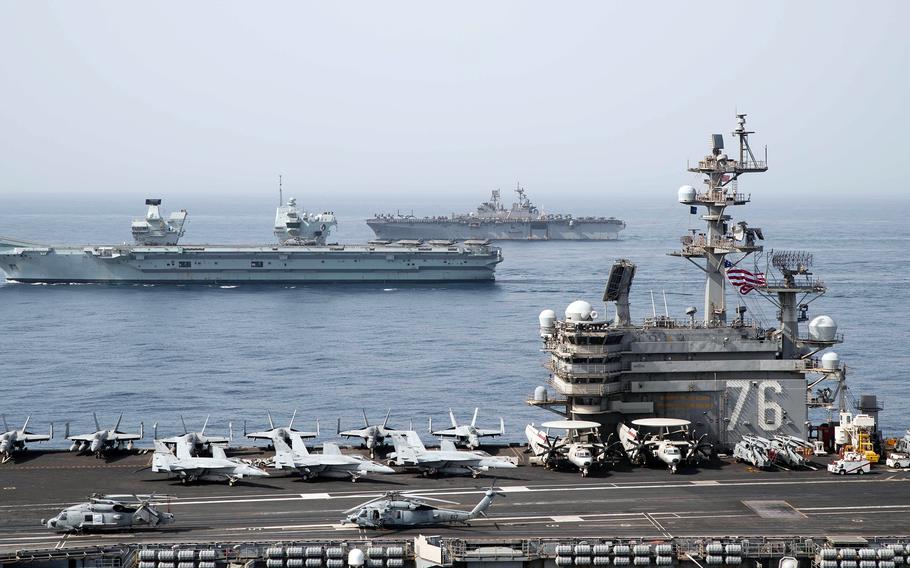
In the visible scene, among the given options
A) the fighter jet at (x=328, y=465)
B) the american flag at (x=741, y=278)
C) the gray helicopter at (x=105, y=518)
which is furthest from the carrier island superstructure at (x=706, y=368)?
the gray helicopter at (x=105, y=518)

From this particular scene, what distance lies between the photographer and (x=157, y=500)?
36875 millimetres

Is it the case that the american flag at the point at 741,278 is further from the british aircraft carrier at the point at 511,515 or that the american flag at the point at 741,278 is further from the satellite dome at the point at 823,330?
the british aircraft carrier at the point at 511,515

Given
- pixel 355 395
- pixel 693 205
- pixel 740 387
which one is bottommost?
pixel 355 395

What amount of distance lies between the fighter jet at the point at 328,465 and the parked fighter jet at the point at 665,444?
8.44 metres

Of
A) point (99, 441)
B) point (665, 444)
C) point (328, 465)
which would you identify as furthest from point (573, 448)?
point (99, 441)

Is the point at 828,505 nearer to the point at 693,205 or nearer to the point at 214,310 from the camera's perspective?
the point at 693,205

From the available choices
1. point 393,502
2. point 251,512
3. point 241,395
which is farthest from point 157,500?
point 241,395

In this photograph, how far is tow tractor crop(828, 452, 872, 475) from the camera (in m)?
39.6

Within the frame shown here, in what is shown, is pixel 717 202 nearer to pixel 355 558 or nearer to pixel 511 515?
pixel 511 515

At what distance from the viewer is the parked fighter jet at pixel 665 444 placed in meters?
39.5

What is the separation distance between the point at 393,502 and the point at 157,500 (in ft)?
27.1

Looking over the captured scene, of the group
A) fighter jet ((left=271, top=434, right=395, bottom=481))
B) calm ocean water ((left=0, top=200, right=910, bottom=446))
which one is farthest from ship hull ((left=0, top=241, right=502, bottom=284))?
fighter jet ((left=271, top=434, right=395, bottom=481))

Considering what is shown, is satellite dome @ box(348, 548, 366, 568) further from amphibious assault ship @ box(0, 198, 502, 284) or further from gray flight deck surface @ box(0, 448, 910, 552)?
amphibious assault ship @ box(0, 198, 502, 284)

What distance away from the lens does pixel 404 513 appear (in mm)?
33812
